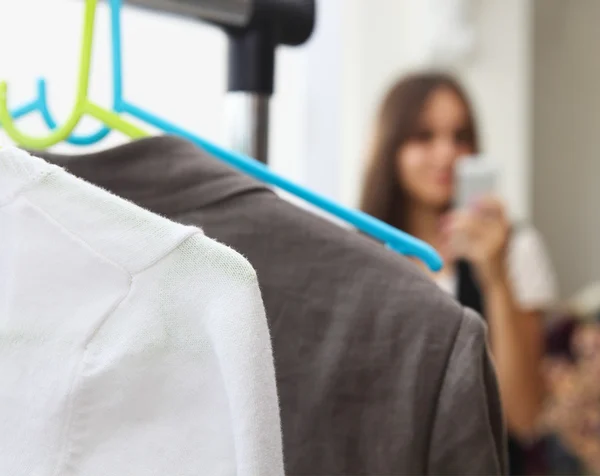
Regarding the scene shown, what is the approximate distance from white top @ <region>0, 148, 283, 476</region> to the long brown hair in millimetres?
1159

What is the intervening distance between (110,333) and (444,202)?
116cm

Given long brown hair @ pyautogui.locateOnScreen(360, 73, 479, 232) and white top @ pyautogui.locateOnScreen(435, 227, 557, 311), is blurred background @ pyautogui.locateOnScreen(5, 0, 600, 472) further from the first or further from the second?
white top @ pyautogui.locateOnScreen(435, 227, 557, 311)

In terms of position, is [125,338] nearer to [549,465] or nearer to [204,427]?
[204,427]

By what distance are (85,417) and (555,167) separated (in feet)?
8.53

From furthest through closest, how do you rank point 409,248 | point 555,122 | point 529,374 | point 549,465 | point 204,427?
1. point 555,122
2. point 549,465
3. point 529,374
4. point 409,248
5. point 204,427

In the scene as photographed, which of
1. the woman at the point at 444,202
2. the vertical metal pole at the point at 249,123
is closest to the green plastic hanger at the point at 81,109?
the vertical metal pole at the point at 249,123

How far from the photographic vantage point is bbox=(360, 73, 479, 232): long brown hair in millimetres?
1375

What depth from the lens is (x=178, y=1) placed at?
1.36 ft

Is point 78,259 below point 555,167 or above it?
above

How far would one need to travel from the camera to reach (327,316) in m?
0.35

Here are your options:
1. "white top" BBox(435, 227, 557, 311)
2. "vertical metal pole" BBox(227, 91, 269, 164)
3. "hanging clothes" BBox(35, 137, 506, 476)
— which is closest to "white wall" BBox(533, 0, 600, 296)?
"white top" BBox(435, 227, 557, 311)

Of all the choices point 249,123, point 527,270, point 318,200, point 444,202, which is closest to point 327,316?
point 318,200

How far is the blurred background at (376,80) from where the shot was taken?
2.92 ft

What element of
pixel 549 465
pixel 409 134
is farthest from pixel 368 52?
pixel 549 465
